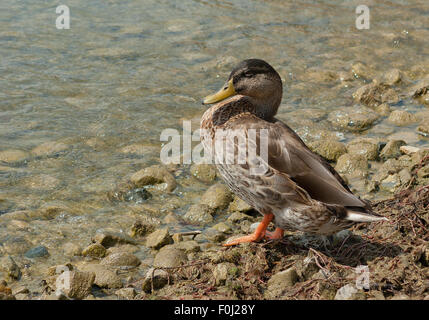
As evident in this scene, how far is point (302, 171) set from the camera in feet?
13.1

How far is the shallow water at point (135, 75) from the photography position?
534 centimetres

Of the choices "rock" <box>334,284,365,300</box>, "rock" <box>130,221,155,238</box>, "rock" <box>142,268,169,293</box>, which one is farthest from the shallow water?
"rock" <box>334,284,365,300</box>

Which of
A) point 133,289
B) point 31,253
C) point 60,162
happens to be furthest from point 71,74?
point 133,289

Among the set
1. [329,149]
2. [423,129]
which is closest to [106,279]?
[329,149]

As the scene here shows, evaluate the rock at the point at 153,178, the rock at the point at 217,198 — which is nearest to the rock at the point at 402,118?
the rock at the point at 217,198

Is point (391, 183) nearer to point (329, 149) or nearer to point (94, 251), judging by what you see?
point (329, 149)

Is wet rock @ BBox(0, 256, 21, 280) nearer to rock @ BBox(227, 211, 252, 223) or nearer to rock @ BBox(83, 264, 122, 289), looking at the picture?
rock @ BBox(83, 264, 122, 289)

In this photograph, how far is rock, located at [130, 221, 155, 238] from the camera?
15.3 ft

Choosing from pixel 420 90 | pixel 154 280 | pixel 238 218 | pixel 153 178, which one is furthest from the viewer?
pixel 420 90

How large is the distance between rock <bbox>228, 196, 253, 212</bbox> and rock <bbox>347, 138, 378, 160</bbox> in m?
1.44

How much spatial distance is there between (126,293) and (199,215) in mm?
1275

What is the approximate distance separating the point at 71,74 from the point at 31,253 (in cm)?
399

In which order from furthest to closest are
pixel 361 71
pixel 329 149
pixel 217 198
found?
pixel 361 71 < pixel 329 149 < pixel 217 198

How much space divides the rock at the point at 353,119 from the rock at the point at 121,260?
3344 millimetres
